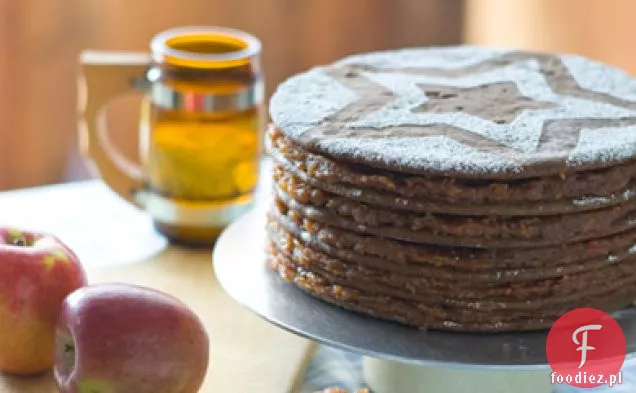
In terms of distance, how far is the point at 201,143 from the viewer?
1.30 meters

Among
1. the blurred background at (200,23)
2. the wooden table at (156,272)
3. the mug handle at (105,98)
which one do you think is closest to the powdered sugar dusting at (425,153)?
the wooden table at (156,272)

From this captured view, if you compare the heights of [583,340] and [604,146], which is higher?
[604,146]

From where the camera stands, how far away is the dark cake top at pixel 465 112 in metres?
0.92

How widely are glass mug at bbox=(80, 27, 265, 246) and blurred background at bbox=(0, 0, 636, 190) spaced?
76 centimetres

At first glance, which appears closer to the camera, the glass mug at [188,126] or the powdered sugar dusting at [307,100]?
the powdered sugar dusting at [307,100]

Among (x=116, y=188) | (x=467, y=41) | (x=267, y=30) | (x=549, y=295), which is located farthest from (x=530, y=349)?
(x=467, y=41)

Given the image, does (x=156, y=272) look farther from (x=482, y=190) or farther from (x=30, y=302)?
(x=482, y=190)

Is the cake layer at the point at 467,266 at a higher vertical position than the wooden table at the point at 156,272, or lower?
higher

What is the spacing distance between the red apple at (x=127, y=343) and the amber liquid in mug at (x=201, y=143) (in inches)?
14.1

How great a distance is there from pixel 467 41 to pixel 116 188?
1303 millimetres

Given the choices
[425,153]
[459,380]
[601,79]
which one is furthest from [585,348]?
[601,79]

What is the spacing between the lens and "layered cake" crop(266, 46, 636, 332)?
3.02 ft

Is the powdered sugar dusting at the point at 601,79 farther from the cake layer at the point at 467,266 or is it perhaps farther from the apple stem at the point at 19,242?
the apple stem at the point at 19,242

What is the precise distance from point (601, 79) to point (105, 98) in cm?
62
